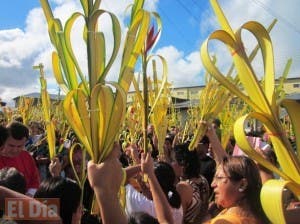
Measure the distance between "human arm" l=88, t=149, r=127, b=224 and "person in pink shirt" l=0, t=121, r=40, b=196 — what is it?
2.33m

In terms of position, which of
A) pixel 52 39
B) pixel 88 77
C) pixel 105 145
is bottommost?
pixel 105 145

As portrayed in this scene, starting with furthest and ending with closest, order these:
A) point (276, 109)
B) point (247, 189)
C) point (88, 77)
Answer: point (247, 189) → point (88, 77) → point (276, 109)

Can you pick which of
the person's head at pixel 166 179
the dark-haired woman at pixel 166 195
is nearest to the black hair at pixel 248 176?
the dark-haired woman at pixel 166 195

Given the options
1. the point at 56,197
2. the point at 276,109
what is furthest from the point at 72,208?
the point at 276,109

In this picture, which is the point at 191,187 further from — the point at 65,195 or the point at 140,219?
the point at 65,195

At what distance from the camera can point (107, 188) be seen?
150cm

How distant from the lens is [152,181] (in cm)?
228

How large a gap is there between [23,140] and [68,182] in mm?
1975

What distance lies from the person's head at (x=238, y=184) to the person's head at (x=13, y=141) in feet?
7.50

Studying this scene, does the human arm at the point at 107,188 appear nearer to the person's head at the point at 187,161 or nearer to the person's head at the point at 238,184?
the person's head at the point at 238,184

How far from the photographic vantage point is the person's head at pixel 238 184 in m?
2.02

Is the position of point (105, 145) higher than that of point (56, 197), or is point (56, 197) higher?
point (105, 145)

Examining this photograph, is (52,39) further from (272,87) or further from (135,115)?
(135,115)

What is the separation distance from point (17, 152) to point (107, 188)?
8.24 feet
